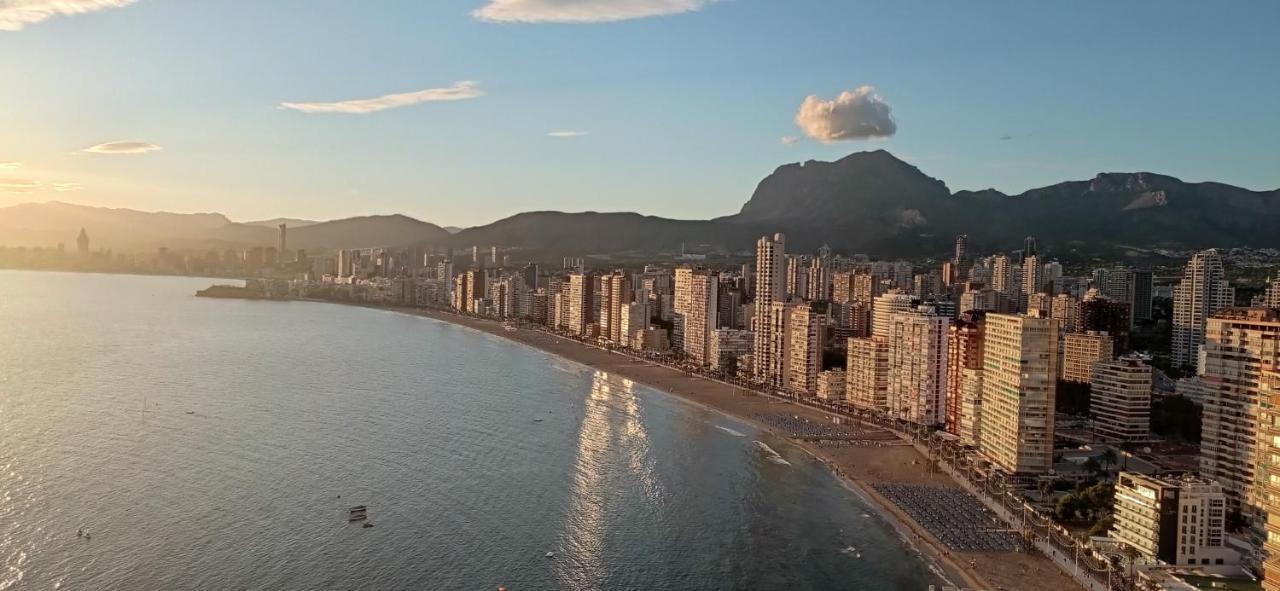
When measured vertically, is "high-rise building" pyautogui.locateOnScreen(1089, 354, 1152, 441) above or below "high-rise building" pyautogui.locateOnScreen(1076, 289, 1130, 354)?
below

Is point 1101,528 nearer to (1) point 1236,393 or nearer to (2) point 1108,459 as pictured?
(1) point 1236,393

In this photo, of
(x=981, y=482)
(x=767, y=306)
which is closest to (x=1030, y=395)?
(x=981, y=482)

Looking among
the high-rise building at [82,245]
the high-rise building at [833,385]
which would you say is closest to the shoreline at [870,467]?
the high-rise building at [833,385]

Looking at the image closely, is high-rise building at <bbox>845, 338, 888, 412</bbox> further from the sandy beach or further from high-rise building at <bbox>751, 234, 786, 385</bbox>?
high-rise building at <bbox>751, 234, 786, 385</bbox>

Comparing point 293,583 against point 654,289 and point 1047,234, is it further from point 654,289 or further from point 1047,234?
point 1047,234

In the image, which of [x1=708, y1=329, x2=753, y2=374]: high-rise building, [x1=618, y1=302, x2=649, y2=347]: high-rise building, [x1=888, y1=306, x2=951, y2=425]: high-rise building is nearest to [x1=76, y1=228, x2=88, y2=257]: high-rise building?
[x1=618, y1=302, x2=649, y2=347]: high-rise building

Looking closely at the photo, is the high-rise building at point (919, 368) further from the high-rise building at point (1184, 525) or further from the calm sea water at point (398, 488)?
the high-rise building at point (1184, 525)
